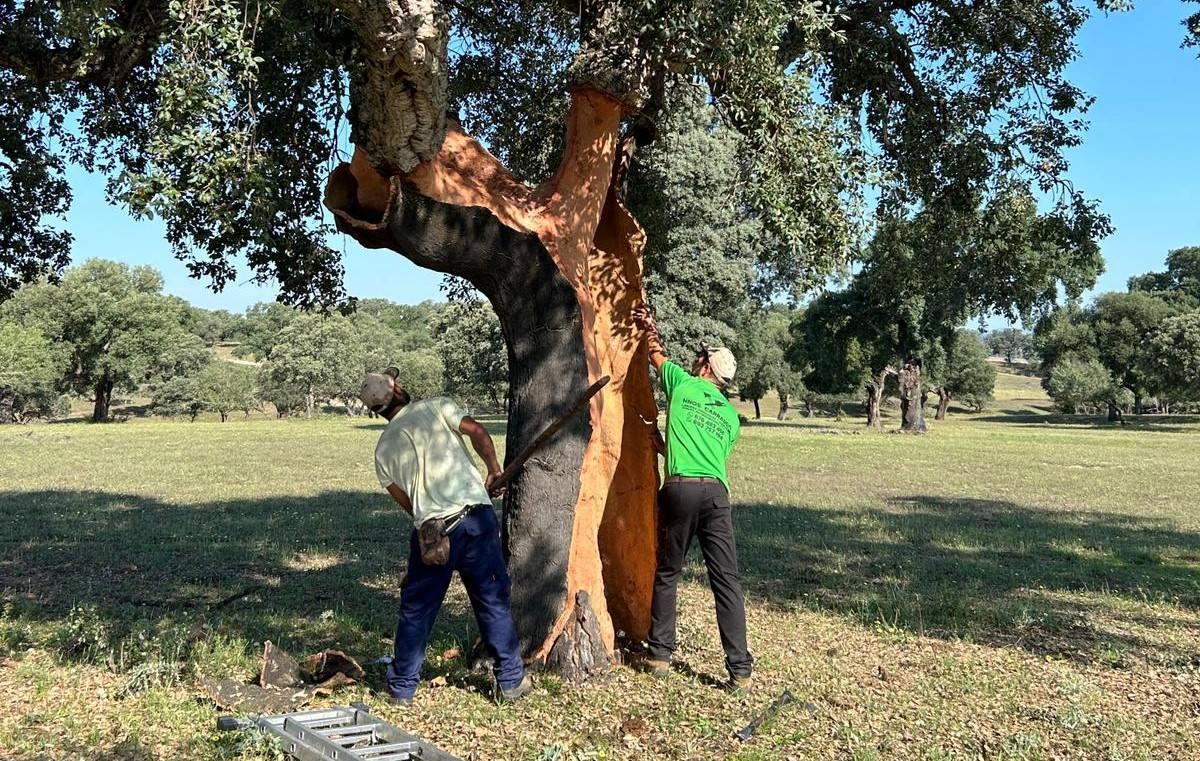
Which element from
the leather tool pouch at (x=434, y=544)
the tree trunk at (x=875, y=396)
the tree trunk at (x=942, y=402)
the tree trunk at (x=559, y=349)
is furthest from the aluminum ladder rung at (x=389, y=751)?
the tree trunk at (x=942, y=402)

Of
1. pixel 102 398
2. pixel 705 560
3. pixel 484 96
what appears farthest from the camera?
pixel 102 398

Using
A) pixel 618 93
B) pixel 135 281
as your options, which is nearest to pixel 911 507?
pixel 618 93

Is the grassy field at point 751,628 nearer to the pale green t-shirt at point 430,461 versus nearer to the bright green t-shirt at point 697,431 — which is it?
the pale green t-shirt at point 430,461

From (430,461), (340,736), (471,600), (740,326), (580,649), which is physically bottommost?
(340,736)

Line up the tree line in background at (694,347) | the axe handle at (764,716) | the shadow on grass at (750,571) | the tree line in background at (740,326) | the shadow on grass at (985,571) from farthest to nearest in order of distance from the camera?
the tree line in background at (694,347) < the tree line in background at (740,326) < the shadow on grass at (985,571) < the shadow on grass at (750,571) < the axe handle at (764,716)

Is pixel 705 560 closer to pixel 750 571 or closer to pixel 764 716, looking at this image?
pixel 764 716

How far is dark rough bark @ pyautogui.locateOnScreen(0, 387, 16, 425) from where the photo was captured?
59559mm

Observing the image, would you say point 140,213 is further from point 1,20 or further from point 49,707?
point 1,20

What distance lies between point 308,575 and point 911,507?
11548 mm

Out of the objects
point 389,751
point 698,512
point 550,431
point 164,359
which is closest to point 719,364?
point 698,512

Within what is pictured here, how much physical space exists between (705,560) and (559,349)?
1.82 m

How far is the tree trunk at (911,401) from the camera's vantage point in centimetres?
4819

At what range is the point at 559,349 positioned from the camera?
264 inches

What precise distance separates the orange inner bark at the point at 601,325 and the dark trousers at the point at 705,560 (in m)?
0.37
